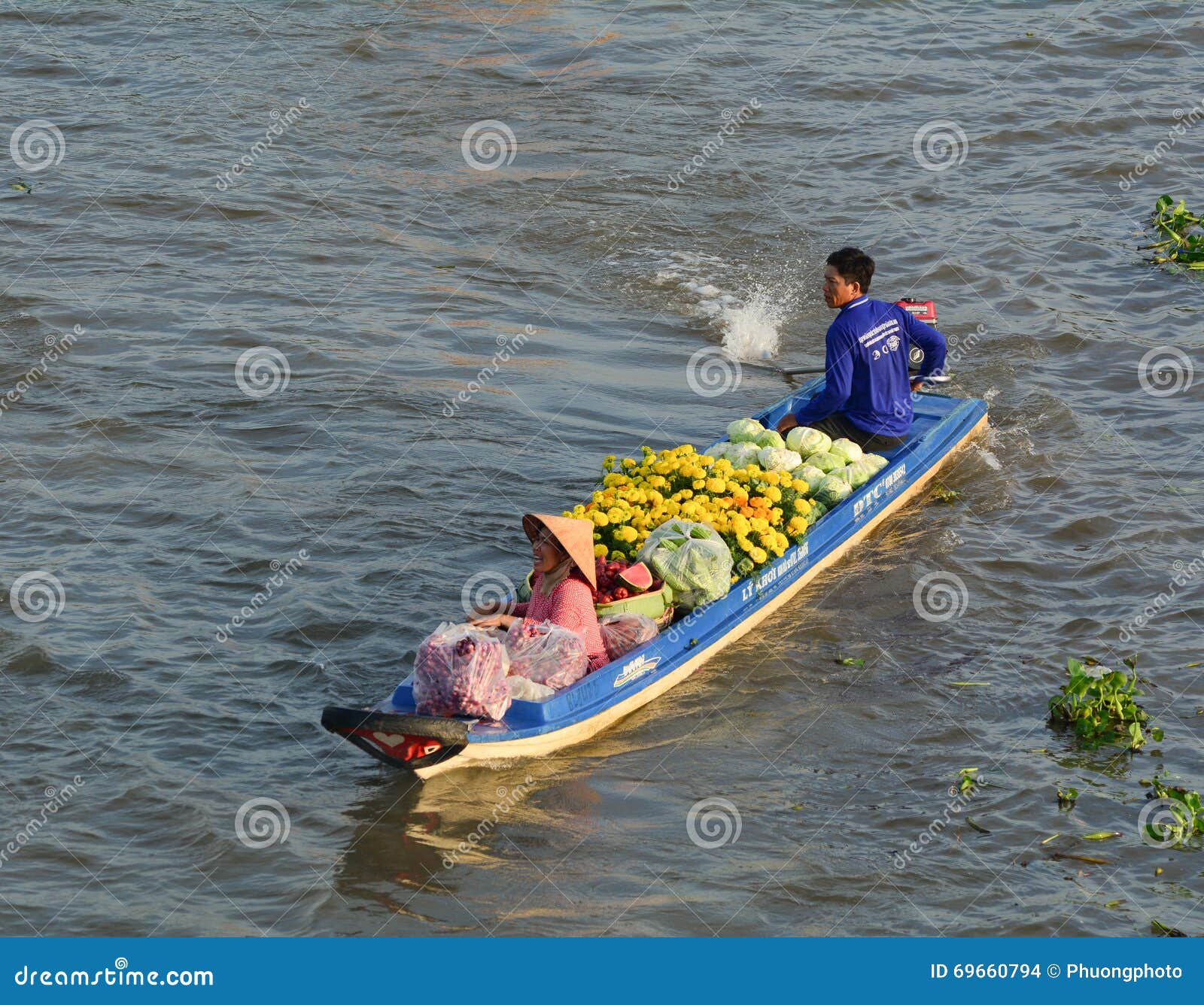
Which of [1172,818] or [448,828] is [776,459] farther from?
[448,828]

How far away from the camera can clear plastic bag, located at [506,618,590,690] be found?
7.00 meters

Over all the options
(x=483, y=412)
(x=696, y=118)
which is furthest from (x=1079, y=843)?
(x=696, y=118)

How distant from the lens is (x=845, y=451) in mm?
9289

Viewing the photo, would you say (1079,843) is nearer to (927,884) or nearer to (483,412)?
(927,884)

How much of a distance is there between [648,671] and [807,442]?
7.81ft

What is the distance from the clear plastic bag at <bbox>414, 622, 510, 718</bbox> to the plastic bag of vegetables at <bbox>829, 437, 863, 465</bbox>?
3364mm

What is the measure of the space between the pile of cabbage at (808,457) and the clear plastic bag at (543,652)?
88.5 inches

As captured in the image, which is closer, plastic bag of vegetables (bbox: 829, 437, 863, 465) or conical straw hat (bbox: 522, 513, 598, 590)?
conical straw hat (bbox: 522, 513, 598, 590)

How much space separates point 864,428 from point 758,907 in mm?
4083

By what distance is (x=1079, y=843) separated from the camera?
669 cm

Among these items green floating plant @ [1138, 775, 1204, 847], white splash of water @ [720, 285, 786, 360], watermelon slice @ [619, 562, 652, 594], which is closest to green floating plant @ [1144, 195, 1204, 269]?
white splash of water @ [720, 285, 786, 360]

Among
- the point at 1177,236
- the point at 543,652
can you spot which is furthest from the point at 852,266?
the point at 1177,236

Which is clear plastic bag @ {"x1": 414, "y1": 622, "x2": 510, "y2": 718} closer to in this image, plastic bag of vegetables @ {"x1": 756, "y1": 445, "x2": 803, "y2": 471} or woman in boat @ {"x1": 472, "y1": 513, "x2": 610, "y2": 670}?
woman in boat @ {"x1": 472, "y1": 513, "x2": 610, "y2": 670}

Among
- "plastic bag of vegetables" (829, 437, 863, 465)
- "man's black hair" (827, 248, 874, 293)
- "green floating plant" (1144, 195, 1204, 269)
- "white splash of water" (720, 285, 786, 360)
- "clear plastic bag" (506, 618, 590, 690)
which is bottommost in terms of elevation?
"clear plastic bag" (506, 618, 590, 690)
